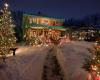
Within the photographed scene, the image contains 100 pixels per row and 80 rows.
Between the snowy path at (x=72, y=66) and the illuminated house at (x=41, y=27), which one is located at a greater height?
the illuminated house at (x=41, y=27)

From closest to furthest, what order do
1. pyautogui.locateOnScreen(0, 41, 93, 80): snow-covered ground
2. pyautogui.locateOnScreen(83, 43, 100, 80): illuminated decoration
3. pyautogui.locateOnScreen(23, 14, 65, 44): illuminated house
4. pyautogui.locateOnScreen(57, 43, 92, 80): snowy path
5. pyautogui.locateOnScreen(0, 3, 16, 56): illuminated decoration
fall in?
pyautogui.locateOnScreen(83, 43, 100, 80): illuminated decoration
pyautogui.locateOnScreen(0, 41, 93, 80): snow-covered ground
pyautogui.locateOnScreen(57, 43, 92, 80): snowy path
pyautogui.locateOnScreen(0, 3, 16, 56): illuminated decoration
pyautogui.locateOnScreen(23, 14, 65, 44): illuminated house

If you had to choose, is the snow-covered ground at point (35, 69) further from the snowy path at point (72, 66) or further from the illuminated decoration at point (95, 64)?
the illuminated decoration at point (95, 64)

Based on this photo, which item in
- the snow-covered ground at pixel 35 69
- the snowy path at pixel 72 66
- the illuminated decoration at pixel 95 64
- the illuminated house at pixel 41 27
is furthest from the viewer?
the illuminated house at pixel 41 27

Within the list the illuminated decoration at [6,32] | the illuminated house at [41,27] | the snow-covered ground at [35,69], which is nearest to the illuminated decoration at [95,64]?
the snow-covered ground at [35,69]

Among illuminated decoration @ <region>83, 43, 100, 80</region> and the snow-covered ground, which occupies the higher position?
illuminated decoration @ <region>83, 43, 100, 80</region>

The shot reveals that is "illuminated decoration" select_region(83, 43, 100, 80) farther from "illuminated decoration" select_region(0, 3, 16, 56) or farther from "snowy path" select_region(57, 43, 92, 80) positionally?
"illuminated decoration" select_region(0, 3, 16, 56)

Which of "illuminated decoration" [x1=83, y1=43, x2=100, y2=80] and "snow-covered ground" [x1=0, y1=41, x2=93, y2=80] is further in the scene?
"snow-covered ground" [x1=0, y1=41, x2=93, y2=80]

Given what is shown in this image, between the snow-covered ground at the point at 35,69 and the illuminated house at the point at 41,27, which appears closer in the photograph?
the snow-covered ground at the point at 35,69

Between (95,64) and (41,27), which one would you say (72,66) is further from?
(41,27)

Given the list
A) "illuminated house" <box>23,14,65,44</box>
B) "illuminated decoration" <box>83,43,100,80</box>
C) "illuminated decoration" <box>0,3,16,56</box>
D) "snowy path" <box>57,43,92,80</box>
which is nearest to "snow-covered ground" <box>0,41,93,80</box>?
"snowy path" <box>57,43,92,80</box>

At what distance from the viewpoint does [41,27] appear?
46.4 m

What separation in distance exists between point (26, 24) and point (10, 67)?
3125 cm

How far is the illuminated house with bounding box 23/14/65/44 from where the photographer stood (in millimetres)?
44938

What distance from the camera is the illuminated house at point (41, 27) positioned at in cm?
4494
